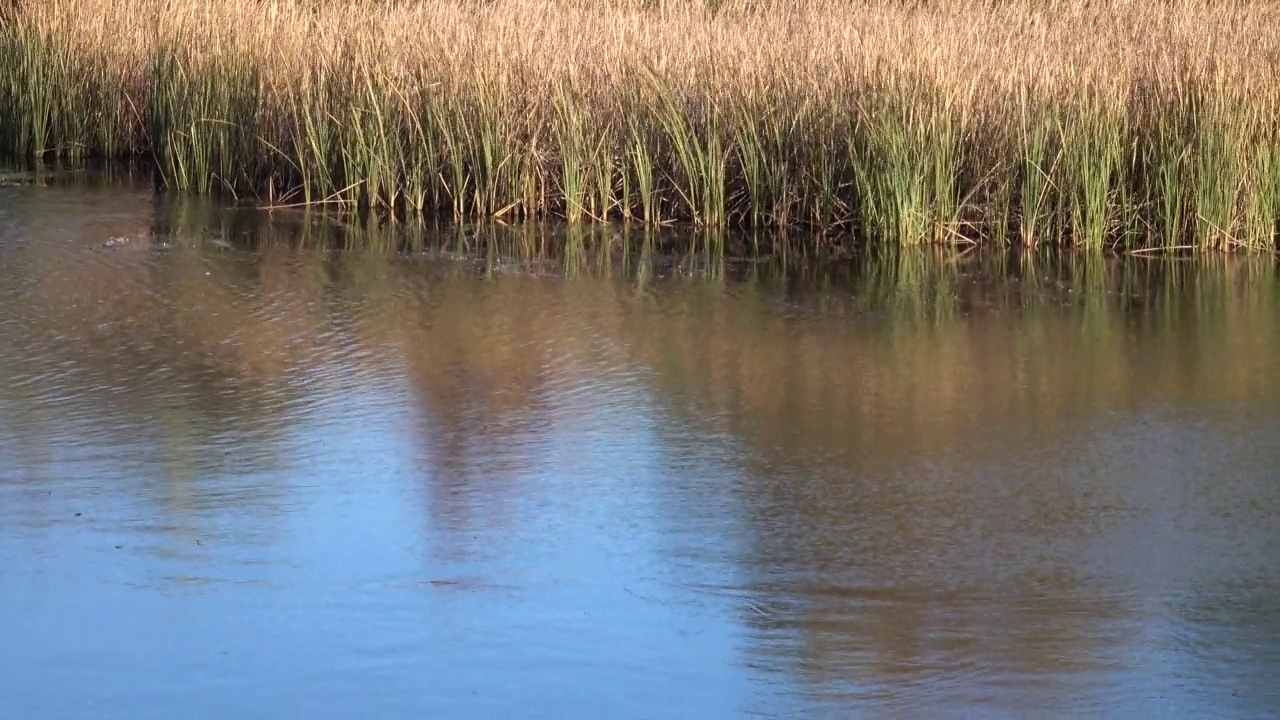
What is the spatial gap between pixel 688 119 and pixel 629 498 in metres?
5.88

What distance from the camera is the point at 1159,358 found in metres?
7.57

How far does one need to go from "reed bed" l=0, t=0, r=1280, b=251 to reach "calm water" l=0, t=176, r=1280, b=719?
53.3 inches

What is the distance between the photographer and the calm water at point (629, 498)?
13.4 ft

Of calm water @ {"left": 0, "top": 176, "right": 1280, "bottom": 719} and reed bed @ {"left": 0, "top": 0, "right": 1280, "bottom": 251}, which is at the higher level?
reed bed @ {"left": 0, "top": 0, "right": 1280, "bottom": 251}

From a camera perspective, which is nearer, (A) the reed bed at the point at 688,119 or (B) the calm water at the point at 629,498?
(B) the calm water at the point at 629,498

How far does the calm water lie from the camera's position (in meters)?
4.09

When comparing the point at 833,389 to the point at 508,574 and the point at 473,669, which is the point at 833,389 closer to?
the point at 508,574

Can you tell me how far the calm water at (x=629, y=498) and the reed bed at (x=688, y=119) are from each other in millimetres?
1354

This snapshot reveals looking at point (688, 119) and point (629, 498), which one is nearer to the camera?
point (629, 498)

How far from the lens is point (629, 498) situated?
5422mm

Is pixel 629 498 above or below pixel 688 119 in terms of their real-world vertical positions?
below

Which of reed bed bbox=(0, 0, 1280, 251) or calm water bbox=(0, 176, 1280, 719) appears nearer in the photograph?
calm water bbox=(0, 176, 1280, 719)

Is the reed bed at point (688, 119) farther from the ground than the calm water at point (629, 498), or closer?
farther from the ground

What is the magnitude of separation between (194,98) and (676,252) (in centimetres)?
399
